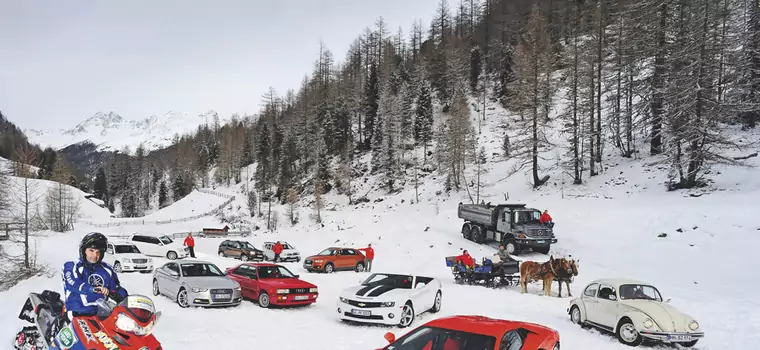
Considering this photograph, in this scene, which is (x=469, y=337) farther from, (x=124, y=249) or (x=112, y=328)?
(x=124, y=249)

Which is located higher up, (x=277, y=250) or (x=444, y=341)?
(x=444, y=341)

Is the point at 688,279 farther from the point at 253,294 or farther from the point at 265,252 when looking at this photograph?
the point at 265,252

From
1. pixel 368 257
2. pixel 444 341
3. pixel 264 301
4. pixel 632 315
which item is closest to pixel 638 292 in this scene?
pixel 632 315

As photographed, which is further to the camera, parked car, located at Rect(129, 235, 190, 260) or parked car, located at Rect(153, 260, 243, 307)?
parked car, located at Rect(129, 235, 190, 260)

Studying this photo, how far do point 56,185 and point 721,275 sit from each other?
233 ft

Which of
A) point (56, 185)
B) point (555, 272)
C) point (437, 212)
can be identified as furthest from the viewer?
point (56, 185)

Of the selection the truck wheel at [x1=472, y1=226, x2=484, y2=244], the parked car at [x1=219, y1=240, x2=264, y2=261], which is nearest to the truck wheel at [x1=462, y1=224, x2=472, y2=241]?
the truck wheel at [x1=472, y1=226, x2=484, y2=244]

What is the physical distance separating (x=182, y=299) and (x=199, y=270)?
1.28 meters

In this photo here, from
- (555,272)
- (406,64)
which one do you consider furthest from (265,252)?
(406,64)

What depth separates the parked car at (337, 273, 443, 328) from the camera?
10984 millimetres

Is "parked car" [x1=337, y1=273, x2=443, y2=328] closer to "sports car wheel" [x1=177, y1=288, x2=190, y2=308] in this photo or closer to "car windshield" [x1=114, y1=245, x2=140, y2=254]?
"sports car wheel" [x1=177, y1=288, x2=190, y2=308]

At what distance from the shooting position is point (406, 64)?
82500 millimetres

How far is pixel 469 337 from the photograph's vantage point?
5285 mm

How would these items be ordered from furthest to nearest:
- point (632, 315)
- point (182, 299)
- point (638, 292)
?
point (182, 299)
point (638, 292)
point (632, 315)
